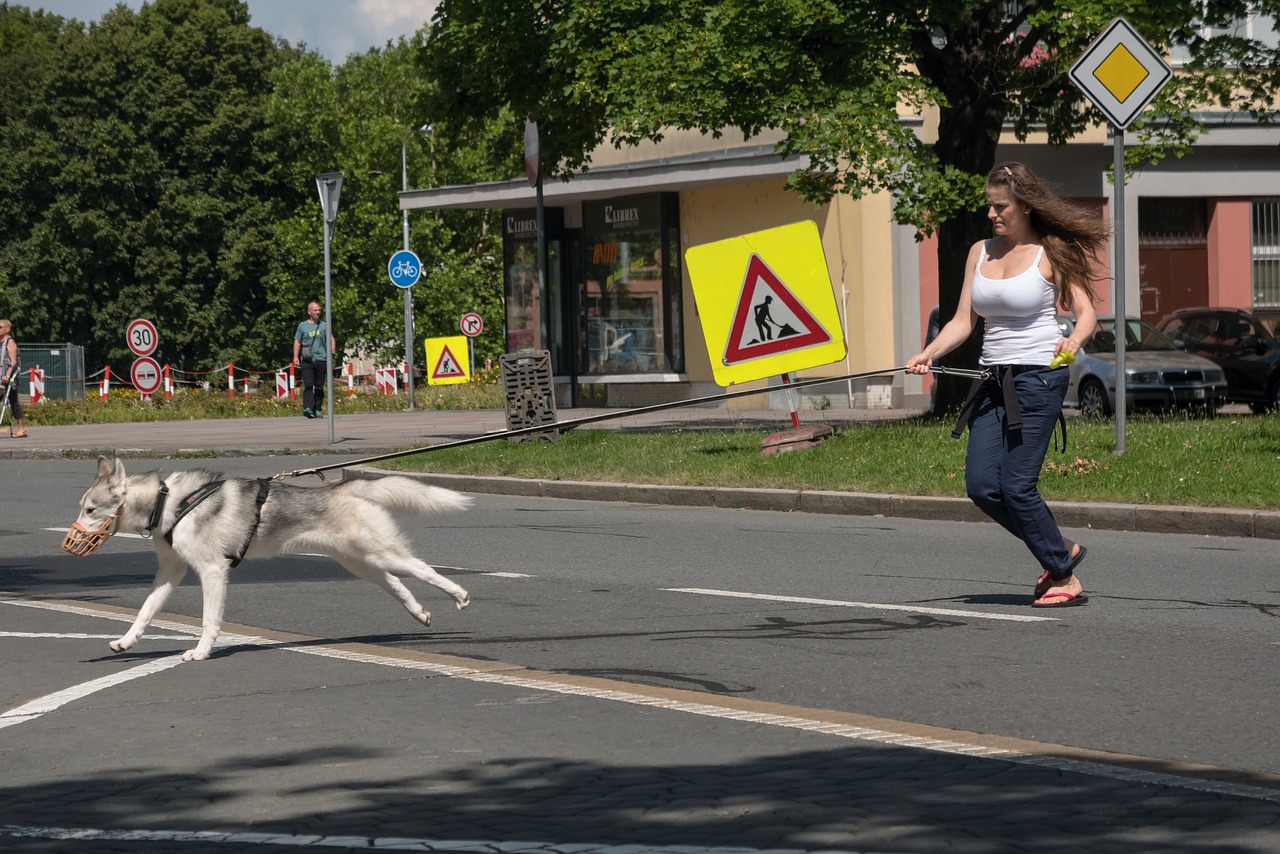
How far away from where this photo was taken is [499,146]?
2645 cm

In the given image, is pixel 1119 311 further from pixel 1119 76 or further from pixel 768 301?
pixel 768 301

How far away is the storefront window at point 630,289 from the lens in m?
34.3

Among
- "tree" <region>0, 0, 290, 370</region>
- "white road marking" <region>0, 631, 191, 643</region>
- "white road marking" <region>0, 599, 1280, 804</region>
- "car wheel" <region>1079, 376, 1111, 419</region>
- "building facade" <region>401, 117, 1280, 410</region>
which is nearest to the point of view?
"white road marking" <region>0, 599, 1280, 804</region>

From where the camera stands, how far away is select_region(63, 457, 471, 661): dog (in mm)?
7848

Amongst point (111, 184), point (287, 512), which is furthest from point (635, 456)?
point (111, 184)

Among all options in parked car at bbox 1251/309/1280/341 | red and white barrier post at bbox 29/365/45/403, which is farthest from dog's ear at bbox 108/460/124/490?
red and white barrier post at bbox 29/365/45/403

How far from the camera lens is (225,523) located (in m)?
7.87

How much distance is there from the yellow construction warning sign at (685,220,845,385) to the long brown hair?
9.33 meters

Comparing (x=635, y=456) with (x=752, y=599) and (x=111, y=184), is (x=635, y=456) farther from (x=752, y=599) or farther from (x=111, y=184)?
(x=111, y=184)

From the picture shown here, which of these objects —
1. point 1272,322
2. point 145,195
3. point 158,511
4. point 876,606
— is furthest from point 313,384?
point 145,195

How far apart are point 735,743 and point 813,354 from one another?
1272cm

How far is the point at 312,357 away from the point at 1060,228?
26.3m

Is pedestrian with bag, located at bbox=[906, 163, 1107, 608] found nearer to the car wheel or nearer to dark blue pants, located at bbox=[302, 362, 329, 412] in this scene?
the car wheel

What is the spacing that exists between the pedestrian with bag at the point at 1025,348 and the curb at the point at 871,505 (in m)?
4.31
